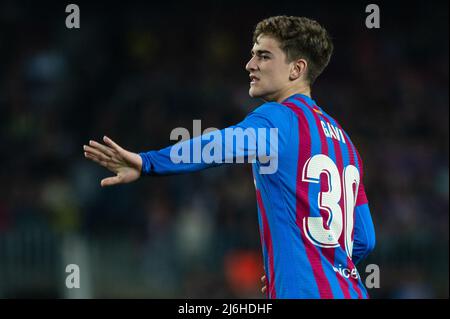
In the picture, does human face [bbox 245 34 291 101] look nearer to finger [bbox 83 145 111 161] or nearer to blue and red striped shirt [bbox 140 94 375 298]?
blue and red striped shirt [bbox 140 94 375 298]

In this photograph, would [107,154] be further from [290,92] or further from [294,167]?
[290,92]

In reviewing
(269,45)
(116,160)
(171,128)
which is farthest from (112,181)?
(171,128)

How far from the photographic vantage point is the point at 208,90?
14758mm

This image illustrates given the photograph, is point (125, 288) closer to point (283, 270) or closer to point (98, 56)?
point (98, 56)

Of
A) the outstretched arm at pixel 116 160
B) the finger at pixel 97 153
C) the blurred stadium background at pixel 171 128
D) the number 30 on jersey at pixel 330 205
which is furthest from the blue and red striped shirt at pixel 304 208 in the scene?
the blurred stadium background at pixel 171 128

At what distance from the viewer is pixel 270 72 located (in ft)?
15.9

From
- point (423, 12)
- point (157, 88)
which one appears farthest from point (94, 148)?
point (423, 12)

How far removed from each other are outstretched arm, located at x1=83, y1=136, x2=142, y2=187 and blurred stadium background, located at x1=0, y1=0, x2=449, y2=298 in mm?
6872

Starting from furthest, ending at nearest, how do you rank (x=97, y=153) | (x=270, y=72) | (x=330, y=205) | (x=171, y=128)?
1. (x=171, y=128)
2. (x=270, y=72)
3. (x=330, y=205)
4. (x=97, y=153)

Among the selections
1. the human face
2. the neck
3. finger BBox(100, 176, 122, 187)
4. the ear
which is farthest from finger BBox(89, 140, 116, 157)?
the ear

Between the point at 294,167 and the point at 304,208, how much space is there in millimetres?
221

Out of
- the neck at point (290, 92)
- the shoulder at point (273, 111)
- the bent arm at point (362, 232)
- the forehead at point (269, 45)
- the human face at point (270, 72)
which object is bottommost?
the bent arm at point (362, 232)

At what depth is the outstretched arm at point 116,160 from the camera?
4.15 m

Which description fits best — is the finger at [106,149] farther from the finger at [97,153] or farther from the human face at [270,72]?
the human face at [270,72]
